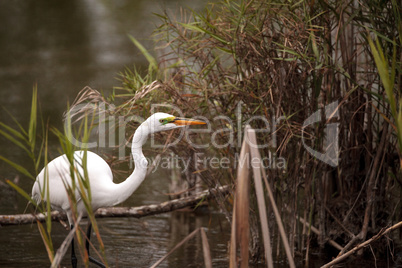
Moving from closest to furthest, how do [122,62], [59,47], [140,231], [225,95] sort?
[225,95] < [140,231] < [122,62] < [59,47]

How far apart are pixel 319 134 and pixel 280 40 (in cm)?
69

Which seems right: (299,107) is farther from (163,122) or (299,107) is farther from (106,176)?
(106,176)

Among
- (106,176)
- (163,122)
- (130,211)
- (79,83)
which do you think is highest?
(79,83)

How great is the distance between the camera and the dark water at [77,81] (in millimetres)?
4348

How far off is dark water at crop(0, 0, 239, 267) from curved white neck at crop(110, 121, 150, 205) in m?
0.43

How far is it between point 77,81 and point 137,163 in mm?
6479

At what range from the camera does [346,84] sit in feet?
13.0

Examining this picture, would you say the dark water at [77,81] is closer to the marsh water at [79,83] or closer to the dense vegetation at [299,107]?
the marsh water at [79,83]

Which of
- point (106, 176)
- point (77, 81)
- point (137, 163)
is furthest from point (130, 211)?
point (77, 81)

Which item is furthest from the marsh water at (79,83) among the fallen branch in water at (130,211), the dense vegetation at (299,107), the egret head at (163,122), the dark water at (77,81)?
the egret head at (163,122)

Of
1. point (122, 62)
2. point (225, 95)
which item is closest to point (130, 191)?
point (225, 95)

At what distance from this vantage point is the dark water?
4.35 metres

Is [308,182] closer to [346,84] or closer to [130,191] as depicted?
[346,84]

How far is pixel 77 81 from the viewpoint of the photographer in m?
9.86
